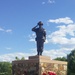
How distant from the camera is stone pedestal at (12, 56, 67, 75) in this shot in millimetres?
14828

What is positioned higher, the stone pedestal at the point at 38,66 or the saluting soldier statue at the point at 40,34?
the saluting soldier statue at the point at 40,34

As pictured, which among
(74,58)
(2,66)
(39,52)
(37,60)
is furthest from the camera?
(2,66)

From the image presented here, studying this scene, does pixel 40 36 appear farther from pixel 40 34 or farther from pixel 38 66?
pixel 38 66

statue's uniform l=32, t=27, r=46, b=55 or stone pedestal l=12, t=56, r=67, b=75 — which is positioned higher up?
statue's uniform l=32, t=27, r=46, b=55

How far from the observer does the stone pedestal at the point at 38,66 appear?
1483 cm

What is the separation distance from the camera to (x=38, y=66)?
1477 centimetres

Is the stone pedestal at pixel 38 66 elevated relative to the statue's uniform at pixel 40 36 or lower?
lower

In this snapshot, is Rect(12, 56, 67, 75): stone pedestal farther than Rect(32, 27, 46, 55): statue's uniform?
No

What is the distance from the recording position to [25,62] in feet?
51.1

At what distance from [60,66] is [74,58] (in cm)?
2728

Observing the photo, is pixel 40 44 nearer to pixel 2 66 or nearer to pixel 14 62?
pixel 14 62

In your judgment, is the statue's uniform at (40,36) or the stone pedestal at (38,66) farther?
the statue's uniform at (40,36)

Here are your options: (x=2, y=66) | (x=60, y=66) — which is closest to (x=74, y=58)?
(x=60, y=66)

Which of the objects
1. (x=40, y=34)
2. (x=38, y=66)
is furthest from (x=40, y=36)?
(x=38, y=66)
